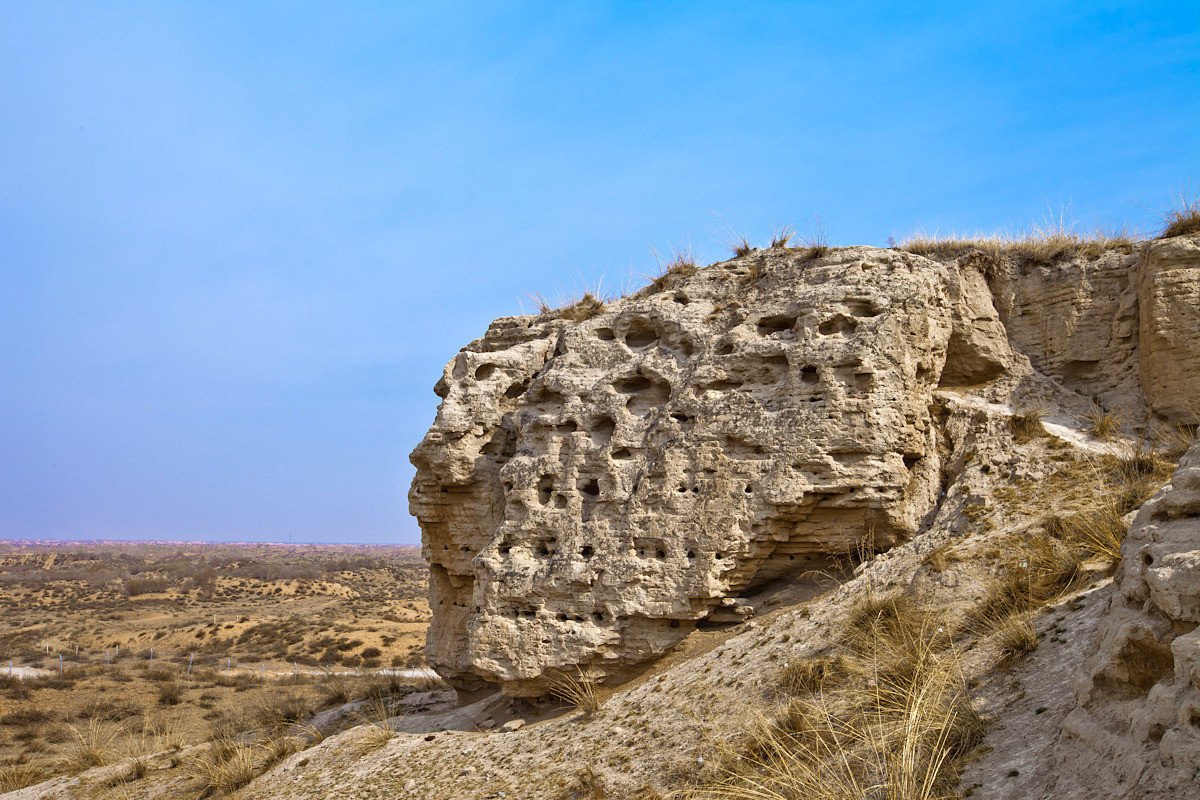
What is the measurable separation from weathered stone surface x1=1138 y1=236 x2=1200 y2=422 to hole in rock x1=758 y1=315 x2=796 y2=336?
358 centimetres

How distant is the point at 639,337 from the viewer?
31.5ft

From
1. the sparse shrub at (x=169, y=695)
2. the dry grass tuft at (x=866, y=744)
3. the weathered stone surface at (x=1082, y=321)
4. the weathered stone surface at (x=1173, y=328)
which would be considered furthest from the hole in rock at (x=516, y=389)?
the sparse shrub at (x=169, y=695)

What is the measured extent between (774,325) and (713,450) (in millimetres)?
1787

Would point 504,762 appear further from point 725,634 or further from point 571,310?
point 571,310

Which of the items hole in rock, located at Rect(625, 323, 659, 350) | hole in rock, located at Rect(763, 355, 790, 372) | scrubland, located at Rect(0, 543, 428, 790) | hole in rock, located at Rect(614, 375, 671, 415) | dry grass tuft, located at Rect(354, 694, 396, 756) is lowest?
scrubland, located at Rect(0, 543, 428, 790)

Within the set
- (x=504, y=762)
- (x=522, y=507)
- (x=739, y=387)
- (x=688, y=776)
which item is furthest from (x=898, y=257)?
(x=504, y=762)

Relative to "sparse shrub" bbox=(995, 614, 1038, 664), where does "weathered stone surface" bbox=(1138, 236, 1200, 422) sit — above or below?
above

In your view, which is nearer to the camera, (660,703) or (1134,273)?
(660,703)

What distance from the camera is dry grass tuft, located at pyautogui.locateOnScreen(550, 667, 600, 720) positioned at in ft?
23.5

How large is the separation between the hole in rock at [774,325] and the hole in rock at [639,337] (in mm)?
1537

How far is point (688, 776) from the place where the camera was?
5.22m

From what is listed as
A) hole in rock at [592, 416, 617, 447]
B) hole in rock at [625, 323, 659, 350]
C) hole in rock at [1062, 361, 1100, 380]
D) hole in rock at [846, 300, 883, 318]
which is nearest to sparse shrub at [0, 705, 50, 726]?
hole in rock at [592, 416, 617, 447]

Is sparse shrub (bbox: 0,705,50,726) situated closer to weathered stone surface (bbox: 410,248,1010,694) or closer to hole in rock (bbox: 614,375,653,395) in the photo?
weathered stone surface (bbox: 410,248,1010,694)

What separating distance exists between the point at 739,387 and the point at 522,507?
2951 millimetres
